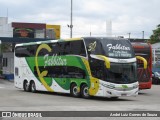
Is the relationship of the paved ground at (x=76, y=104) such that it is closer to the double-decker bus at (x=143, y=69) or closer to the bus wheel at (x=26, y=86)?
the double-decker bus at (x=143, y=69)

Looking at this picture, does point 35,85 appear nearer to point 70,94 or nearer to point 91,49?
point 70,94

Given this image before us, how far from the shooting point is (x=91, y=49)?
23.9m

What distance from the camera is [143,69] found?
95.1 ft

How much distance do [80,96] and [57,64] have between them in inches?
118

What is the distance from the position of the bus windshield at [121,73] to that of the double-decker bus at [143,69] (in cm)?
509

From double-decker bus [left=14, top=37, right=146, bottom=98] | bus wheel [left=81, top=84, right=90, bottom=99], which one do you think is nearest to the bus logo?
double-decker bus [left=14, top=37, right=146, bottom=98]

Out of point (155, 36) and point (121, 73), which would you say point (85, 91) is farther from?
point (155, 36)

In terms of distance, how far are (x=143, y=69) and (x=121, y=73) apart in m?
5.91

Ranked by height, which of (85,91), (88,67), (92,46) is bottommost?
(85,91)

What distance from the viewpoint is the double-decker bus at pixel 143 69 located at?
28.9 metres

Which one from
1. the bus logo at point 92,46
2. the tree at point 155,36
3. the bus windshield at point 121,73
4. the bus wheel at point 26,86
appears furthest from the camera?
the tree at point 155,36

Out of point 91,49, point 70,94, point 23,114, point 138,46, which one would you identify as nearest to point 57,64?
point 70,94

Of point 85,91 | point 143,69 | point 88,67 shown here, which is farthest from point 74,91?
point 143,69

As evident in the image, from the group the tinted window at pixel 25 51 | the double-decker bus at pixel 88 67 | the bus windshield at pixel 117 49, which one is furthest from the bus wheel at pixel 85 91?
the tinted window at pixel 25 51
